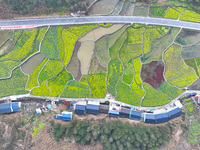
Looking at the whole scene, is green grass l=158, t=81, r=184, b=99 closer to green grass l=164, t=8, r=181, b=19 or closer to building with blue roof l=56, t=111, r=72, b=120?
green grass l=164, t=8, r=181, b=19

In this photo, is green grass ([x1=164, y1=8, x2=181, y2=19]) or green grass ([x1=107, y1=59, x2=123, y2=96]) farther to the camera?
green grass ([x1=107, y1=59, x2=123, y2=96])

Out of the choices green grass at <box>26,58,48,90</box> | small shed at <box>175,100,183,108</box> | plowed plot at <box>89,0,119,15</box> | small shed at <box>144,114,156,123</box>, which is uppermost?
plowed plot at <box>89,0,119,15</box>

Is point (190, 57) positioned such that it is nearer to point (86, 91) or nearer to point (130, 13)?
point (130, 13)

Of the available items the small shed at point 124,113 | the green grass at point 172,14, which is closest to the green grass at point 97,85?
the small shed at point 124,113

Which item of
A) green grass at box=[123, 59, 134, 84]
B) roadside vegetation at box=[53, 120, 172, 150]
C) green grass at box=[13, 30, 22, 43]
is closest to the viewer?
roadside vegetation at box=[53, 120, 172, 150]

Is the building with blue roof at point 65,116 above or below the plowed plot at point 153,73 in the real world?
below

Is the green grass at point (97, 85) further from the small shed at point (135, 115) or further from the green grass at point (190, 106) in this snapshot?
the green grass at point (190, 106)

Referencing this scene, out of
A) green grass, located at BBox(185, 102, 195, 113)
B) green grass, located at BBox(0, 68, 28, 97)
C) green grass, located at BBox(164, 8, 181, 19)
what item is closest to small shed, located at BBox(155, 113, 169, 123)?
green grass, located at BBox(185, 102, 195, 113)
